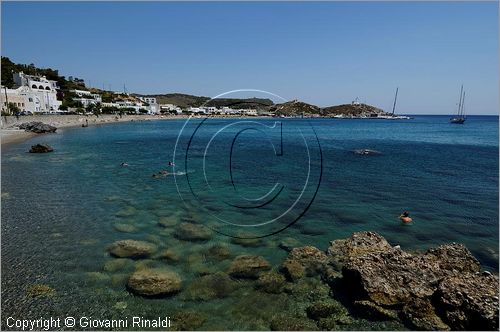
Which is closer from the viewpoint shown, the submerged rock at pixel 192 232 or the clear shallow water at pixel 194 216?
the clear shallow water at pixel 194 216

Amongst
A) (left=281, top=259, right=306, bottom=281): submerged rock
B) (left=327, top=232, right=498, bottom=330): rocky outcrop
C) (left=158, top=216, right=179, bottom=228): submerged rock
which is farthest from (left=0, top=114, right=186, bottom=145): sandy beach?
(left=327, top=232, right=498, bottom=330): rocky outcrop

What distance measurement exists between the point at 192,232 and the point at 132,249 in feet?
12.4

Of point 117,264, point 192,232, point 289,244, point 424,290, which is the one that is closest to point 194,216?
point 192,232

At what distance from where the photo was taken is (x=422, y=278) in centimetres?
1227

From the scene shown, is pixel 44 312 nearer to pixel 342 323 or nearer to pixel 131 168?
pixel 342 323

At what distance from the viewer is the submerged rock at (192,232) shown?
60.0 ft

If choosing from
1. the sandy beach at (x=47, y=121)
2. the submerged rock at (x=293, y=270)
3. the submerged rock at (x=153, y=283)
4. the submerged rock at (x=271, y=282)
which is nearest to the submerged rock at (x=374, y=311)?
the submerged rock at (x=293, y=270)

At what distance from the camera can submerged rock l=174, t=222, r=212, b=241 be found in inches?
720

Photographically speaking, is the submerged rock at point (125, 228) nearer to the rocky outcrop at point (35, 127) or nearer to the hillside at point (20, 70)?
the rocky outcrop at point (35, 127)

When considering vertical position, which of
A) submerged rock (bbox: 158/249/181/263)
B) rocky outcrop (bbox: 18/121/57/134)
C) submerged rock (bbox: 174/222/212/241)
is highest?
rocky outcrop (bbox: 18/121/57/134)

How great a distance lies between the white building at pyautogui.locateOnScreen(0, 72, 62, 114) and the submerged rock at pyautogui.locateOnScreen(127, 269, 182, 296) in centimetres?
9921

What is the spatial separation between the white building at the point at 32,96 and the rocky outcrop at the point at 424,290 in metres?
106

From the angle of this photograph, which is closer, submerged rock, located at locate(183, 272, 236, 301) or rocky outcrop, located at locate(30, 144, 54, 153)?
submerged rock, located at locate(183, 272, 236, 301)

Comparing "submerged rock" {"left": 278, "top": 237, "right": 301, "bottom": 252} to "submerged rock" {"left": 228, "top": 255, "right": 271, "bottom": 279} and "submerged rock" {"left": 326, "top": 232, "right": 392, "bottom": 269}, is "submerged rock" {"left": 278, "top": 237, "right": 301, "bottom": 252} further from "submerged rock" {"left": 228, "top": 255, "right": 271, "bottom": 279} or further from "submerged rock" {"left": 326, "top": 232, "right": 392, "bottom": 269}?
"submerged rock" {"left": 228, "top": 255, "right": 271, "bottom": 279}
